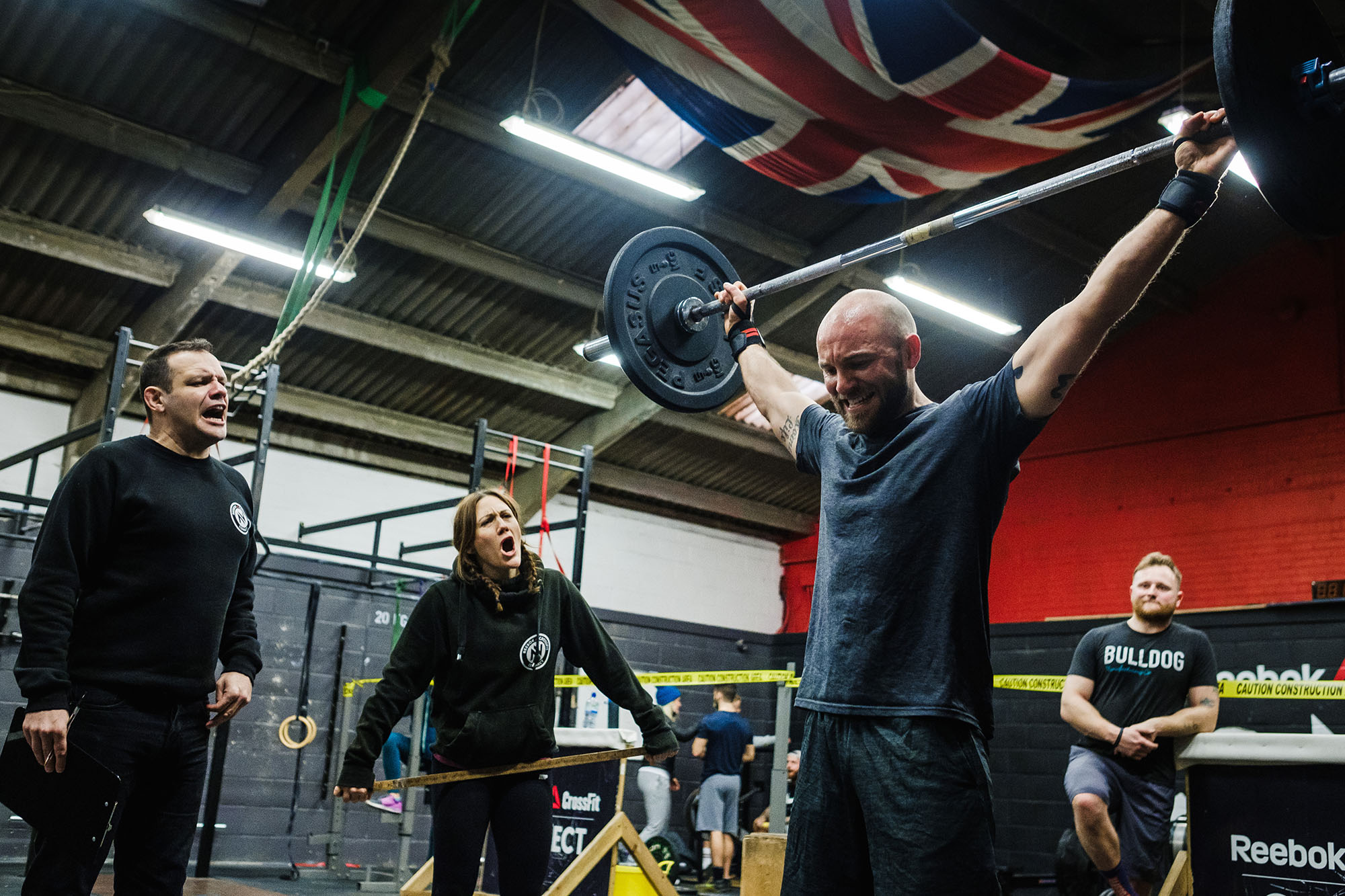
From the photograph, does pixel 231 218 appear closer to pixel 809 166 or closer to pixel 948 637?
pixel 809 166

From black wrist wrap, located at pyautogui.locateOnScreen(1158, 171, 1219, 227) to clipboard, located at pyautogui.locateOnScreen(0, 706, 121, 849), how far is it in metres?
1.98

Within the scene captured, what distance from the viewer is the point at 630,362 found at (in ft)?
8.52

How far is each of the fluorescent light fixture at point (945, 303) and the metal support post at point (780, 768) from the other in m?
5.76

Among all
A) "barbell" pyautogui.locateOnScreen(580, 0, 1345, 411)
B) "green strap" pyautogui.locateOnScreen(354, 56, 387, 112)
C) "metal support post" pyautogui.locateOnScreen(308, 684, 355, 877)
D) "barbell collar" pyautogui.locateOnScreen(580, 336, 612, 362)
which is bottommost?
"metal support post" pyautogui.locateOnScreen(308, 684, 355, 877)

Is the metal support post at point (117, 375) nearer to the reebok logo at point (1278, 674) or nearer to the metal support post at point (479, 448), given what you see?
the metal support post at point (479, 448)

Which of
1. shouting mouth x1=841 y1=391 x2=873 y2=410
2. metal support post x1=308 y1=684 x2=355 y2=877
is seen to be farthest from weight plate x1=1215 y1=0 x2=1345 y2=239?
metal support post x1=308 y1=684 x2=355 y2=877

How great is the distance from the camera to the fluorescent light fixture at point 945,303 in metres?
8.91

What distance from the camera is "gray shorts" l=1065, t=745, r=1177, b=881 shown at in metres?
3.38

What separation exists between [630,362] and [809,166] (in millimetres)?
4470

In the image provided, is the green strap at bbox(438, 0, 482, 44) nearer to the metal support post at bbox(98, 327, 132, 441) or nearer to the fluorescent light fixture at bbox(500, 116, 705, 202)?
the fluorescent light fixture at bbox(500, 116, 705, 202)

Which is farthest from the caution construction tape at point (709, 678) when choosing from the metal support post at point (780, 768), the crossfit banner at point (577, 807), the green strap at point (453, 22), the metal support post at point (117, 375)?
the green strap at point (453, 22)

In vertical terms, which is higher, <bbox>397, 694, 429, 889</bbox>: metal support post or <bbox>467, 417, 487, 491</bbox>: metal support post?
<bbox>467, 417, 487, 491</bbox>: metal support post

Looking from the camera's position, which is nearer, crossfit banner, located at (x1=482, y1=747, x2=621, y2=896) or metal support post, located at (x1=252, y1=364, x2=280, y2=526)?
crossfit banner, located at (x1=482, y1=747, x2=621, y2=896)

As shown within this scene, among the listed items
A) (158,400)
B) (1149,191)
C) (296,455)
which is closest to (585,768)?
(158,400)
